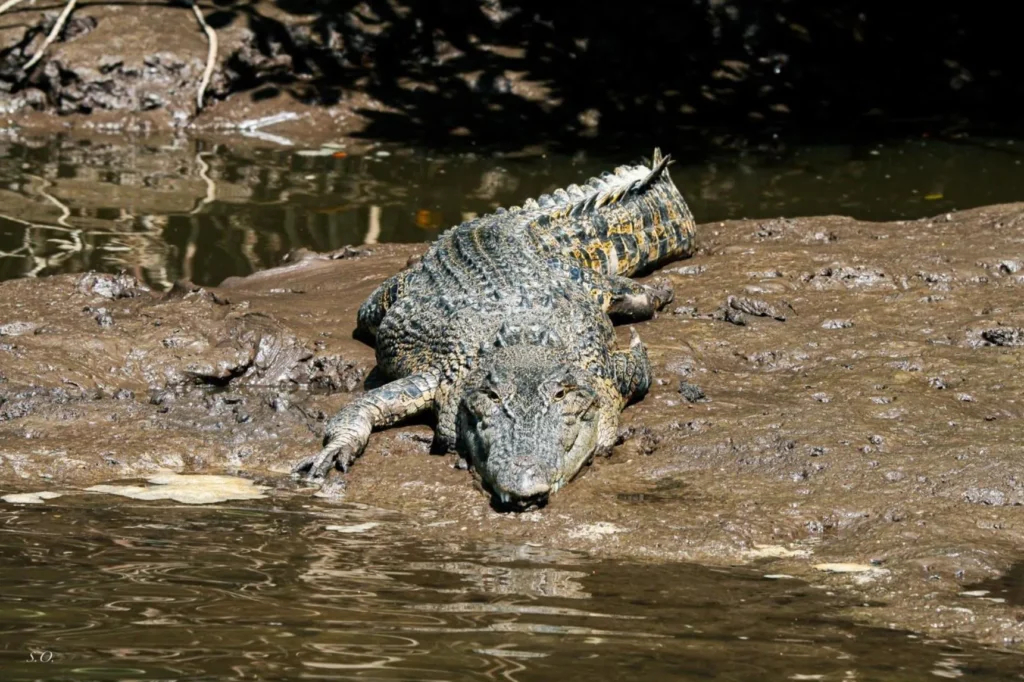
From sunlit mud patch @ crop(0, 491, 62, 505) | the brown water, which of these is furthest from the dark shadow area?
the brown water

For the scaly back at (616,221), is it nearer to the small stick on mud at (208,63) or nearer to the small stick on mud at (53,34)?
the small stick on mud at (208,63)

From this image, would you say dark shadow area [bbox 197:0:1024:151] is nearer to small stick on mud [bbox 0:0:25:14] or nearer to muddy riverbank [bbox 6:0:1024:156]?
muddy riverbank [bbox 6:0:1024:156]

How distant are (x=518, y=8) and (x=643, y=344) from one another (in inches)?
350

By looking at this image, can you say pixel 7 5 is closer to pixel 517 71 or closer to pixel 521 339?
pixel 517 71

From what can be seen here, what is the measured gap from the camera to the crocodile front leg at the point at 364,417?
5.50 meters

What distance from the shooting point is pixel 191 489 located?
5.20m

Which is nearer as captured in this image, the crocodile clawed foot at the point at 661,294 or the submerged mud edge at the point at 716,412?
the submerged mud edge at the point at 716,412

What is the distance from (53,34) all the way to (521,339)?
8.74 m

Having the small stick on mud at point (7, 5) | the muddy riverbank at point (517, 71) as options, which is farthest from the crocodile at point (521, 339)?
the small stick on mud at point (7, 5)

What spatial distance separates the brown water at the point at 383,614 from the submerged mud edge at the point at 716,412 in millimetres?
296

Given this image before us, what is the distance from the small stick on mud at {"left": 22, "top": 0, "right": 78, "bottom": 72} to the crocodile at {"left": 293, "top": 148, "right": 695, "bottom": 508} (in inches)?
274

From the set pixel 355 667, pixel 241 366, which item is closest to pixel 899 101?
pixel 241 366

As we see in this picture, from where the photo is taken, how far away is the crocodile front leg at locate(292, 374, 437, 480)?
5.50 meters

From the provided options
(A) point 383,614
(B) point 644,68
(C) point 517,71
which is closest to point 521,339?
(A) point 383,614
